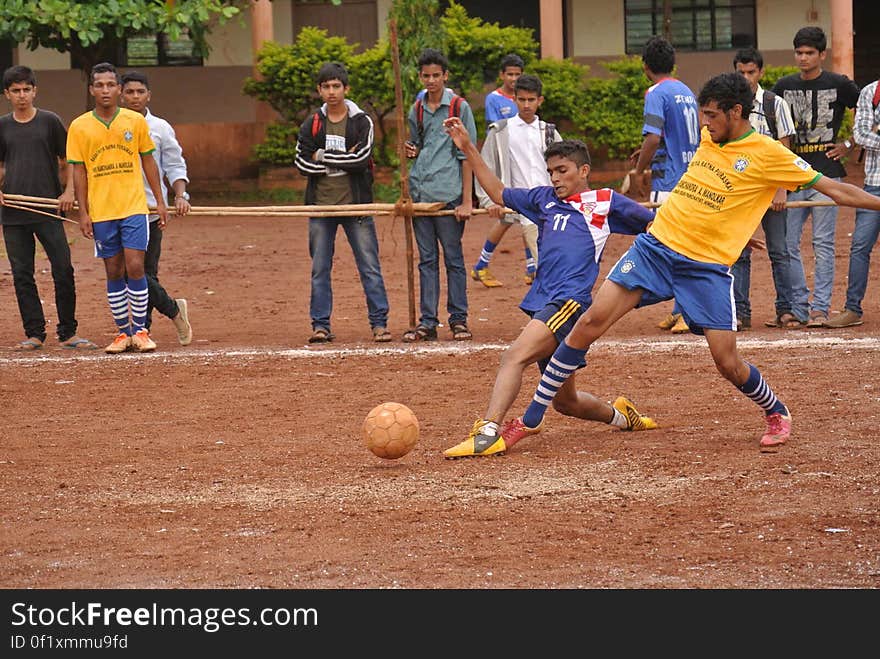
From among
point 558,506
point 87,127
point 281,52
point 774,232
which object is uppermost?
point 281,52

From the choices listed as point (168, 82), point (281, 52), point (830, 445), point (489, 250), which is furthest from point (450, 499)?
point (168, 82)

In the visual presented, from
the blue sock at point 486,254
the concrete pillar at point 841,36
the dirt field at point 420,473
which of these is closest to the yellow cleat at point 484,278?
the blue sock at point 486,254

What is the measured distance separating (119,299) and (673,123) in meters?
4.43

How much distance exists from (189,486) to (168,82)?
19052mm

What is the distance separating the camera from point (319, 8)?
2534cm

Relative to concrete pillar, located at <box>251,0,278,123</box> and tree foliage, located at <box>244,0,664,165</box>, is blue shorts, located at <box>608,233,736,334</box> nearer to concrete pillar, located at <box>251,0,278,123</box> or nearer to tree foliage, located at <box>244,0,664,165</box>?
tree foliage, located at <box>244,0,664,165</box>

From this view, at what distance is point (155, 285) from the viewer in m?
11.4

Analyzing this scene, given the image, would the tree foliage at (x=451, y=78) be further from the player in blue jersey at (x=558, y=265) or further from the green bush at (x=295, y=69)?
the player in blue jersey at (x=558, y=265)

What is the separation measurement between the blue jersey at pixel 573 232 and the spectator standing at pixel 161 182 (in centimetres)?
453

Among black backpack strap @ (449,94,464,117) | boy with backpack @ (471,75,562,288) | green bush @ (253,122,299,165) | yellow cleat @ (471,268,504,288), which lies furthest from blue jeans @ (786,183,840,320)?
green bush @ (253,122,299,165)

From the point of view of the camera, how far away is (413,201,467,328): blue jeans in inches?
447

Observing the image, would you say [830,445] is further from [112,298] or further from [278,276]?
[278,276]

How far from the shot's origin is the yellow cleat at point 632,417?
7.85 meters

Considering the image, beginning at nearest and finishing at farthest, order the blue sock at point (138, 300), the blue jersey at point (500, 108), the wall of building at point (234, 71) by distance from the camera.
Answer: the blue sock at point (138, 300)
the blue jersey at point (500, 108)
the wall of building at point (234, 71)
